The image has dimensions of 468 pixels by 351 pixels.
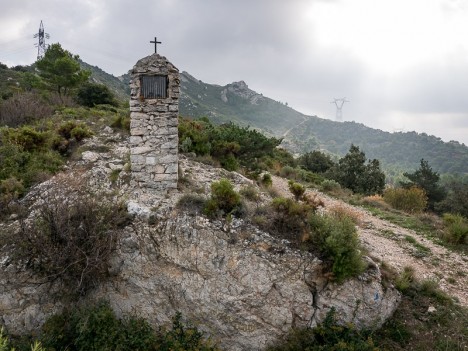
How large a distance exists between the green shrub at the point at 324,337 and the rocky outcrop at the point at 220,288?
186 millimetres

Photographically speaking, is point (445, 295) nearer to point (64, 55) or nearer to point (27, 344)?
point (27, 344)

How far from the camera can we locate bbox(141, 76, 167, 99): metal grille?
8195 mm

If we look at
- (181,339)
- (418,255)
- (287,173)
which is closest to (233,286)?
(181,339)

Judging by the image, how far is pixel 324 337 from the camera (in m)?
6.85

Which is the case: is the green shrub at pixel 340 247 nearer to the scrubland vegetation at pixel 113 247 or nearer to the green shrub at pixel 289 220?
the scrubland vegetation at pixel 113 247

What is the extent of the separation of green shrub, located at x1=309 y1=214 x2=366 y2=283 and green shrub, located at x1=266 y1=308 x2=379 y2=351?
0.93 meters

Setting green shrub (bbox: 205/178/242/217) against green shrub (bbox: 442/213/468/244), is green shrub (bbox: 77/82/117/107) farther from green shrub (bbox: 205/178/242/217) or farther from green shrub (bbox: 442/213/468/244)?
green shrub (bbox: 442/213/468/244)

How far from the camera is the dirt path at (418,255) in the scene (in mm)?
8586

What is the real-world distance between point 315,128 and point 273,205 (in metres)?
114

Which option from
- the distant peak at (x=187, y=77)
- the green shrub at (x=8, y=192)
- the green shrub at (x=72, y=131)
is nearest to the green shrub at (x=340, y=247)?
the green shrub at (x=8, y=192)

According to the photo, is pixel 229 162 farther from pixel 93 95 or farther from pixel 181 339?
pixel 93 95

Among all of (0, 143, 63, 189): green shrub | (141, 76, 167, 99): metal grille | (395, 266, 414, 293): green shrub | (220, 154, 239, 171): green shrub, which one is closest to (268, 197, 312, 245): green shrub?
(395, 266, 414, 293): green shrub

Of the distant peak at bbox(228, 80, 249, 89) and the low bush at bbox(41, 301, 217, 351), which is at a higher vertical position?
the distant peak at bbox(228, 80, 249, 89)

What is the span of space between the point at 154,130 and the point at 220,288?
439 centimetres
